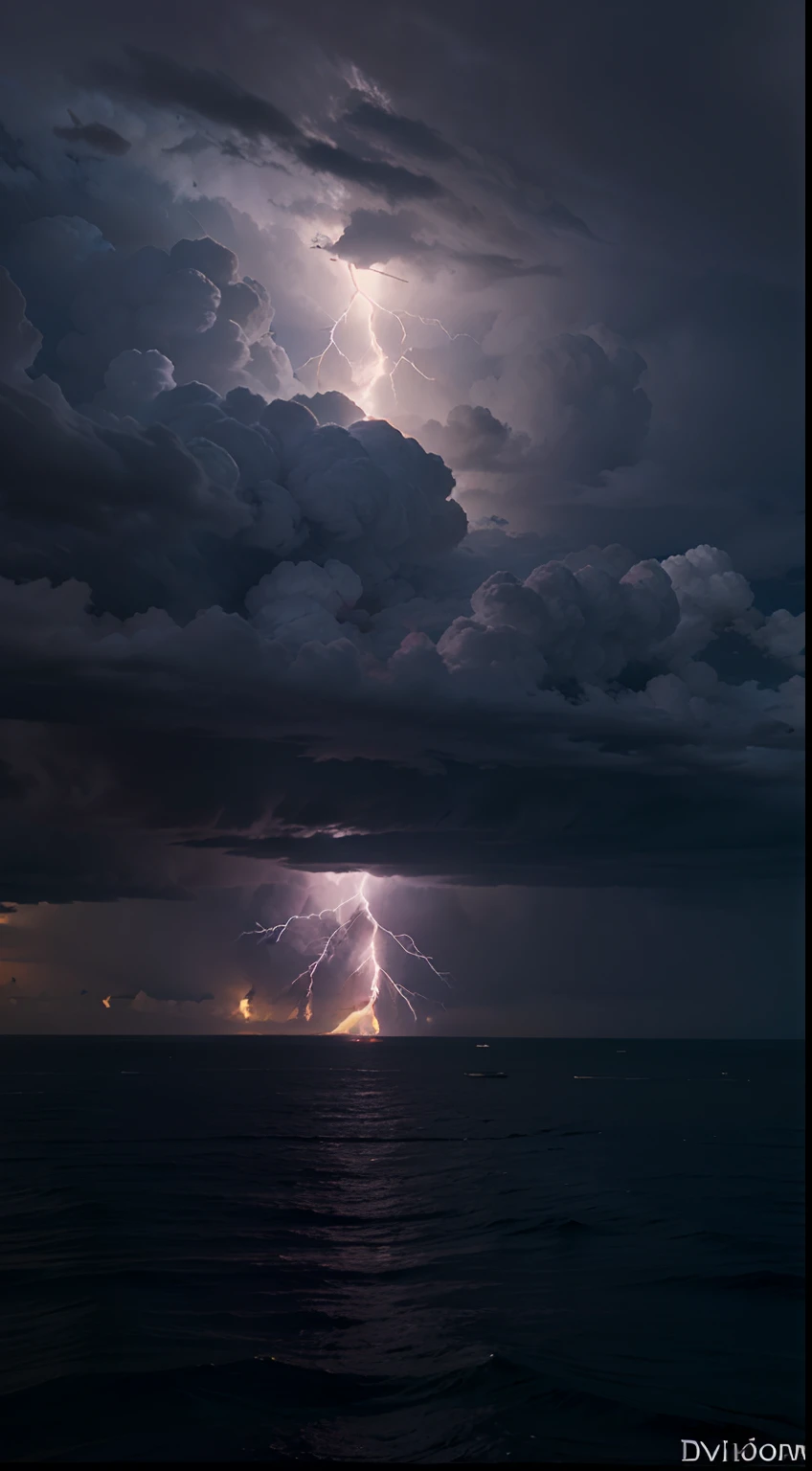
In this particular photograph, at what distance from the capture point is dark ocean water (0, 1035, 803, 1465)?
23219mm

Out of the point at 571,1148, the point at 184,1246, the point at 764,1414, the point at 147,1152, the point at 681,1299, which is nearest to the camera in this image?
the point at 764,1414

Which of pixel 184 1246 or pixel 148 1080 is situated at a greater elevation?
pixel 148 1080

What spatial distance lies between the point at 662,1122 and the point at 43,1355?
290 feet

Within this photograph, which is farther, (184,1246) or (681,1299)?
(184,1246)

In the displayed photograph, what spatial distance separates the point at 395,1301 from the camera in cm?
3334

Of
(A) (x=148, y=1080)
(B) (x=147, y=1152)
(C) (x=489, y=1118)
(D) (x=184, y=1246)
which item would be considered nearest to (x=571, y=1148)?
(C) (x=489, y=1118)

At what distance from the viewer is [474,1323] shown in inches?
1210

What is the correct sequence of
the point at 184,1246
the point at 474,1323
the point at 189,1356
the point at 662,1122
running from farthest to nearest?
1. the point at 662,1122
2. the point at 184,1246
3. the point at 474,1323
4. the point at 189,1356

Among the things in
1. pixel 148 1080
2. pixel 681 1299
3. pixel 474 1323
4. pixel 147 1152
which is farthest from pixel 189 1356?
pixel 148 1080

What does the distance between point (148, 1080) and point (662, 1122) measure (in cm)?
10685

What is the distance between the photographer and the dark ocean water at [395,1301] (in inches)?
914

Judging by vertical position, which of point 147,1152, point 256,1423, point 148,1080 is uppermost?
point 148,1080

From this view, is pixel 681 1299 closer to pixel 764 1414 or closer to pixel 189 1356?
pixel 764 1414

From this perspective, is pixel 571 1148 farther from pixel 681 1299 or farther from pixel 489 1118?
pixel 681 1299
